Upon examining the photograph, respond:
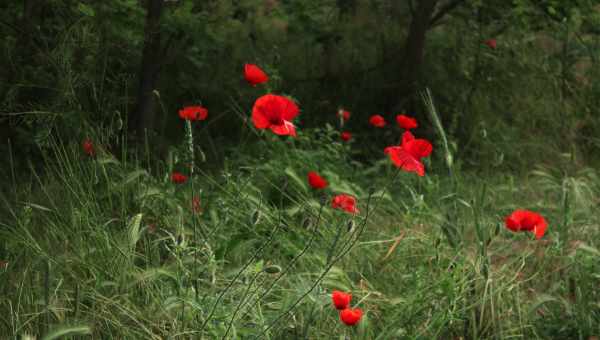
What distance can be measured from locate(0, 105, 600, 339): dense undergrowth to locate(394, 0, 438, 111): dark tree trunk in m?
2.16

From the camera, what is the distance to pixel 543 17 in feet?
16.4

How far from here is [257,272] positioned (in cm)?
216

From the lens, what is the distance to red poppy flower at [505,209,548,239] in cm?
248

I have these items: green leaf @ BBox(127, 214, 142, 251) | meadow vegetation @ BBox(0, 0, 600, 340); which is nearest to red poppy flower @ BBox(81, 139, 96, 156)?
meadow vegetation @ BBox(0, 0, 600, 340)

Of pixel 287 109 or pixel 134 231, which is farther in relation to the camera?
pixel 134 231

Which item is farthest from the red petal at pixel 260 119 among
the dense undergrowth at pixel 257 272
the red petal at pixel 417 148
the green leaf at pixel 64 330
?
the green leaf at pixel 64 330

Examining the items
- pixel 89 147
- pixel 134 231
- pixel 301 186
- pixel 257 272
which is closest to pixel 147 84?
pixel 301 186

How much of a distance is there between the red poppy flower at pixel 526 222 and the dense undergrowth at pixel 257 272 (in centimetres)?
5

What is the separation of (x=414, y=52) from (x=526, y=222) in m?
3.11

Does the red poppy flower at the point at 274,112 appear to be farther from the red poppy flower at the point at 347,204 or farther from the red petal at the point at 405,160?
the red poppy flower at the point at 347,204

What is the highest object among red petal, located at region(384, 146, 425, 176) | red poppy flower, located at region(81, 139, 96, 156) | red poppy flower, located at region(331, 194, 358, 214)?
red petal, located at region(384, 146, 425, 176)

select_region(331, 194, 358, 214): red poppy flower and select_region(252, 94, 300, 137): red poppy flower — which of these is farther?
select_region(331, 194, 358, 214): red poppy flower

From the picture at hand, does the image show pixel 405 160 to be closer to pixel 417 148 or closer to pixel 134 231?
pixel 417 148

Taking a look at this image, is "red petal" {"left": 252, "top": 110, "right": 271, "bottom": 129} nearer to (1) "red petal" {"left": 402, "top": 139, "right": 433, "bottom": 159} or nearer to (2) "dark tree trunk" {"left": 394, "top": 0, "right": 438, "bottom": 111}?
(1) "red petal" {"left": 402, "top": 139, "right": 433, "bottom": 159}
